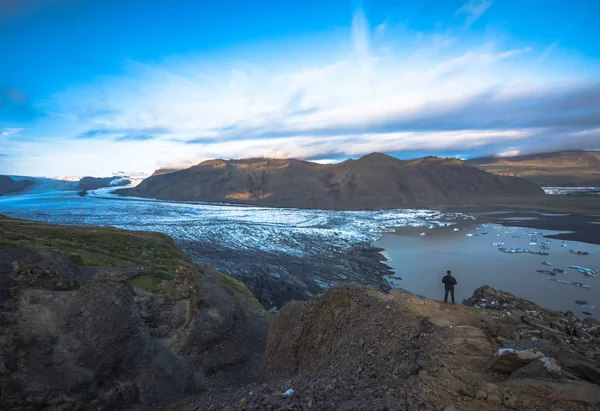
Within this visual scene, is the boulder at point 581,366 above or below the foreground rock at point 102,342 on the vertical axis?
above

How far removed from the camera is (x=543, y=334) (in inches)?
334

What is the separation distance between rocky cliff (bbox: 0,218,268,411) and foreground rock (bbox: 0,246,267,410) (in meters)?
0.03

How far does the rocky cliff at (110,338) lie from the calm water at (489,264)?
1845 centimetres

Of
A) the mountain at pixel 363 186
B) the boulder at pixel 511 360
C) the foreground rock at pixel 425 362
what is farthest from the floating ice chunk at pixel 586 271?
the mountain at pixel 363 186

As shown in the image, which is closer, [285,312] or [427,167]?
[285,312]

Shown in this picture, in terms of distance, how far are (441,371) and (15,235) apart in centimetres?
3024

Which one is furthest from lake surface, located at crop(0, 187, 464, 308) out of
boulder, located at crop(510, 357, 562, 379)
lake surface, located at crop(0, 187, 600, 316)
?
boulder, located at crop(510, 357, 562, 379)

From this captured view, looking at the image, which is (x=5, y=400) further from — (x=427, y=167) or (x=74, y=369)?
(x=427, y=167)

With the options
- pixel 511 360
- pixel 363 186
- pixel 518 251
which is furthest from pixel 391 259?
pixel 363 186

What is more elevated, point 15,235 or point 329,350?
point 15,235

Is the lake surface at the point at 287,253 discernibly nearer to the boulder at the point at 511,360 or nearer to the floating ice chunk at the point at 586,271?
the floating ice chunk at the point at 586,271

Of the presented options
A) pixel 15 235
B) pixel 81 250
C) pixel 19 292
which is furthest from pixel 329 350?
pixel 15 235

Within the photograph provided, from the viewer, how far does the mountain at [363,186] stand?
140m

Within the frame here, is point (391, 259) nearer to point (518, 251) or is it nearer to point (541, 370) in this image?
point (518, 251)
